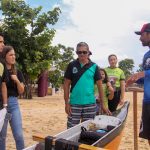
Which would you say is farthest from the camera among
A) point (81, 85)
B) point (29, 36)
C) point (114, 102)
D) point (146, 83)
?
point (29, 36)

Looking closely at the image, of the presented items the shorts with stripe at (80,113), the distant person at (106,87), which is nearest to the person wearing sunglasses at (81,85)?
the shorts with stripe at (80,113)

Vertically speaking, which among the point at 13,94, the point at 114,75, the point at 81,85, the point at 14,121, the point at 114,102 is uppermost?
the point at 114,75

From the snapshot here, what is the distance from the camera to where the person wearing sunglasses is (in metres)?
5.19

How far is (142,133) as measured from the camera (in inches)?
174

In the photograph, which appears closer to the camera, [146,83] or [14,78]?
[146,83]

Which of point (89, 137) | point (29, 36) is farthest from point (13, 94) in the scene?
point (29, 36)

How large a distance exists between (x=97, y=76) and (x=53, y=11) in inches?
681

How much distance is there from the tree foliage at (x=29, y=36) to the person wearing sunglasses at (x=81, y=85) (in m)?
15.8

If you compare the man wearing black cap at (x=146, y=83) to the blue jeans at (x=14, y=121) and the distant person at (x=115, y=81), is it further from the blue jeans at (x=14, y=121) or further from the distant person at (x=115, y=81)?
the distant person at (x=115, y=81)

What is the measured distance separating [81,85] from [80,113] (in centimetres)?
43

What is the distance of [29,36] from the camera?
21.8 meters

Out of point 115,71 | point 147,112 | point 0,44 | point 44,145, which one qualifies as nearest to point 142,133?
point 147,112

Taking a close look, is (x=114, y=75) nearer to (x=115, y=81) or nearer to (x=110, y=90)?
(x=115, y=81)

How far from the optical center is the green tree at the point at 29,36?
2109 cm
